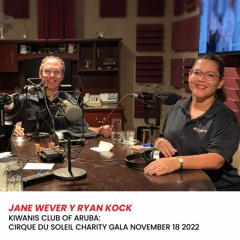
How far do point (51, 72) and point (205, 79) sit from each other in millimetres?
1017

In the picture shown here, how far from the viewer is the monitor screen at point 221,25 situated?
142 centimetres

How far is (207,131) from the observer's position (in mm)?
1450

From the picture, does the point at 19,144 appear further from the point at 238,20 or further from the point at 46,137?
the point at 238,20

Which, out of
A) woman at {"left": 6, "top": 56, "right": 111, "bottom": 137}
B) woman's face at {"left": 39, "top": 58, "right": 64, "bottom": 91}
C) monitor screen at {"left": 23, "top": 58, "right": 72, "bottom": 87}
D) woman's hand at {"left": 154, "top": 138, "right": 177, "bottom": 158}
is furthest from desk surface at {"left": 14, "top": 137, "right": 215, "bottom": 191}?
monitor screen at {"left": 23, "top": 58, "right": 72, "bottom": 87}

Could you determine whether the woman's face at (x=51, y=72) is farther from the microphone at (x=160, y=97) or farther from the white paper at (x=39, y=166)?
the white paper at (x=39, y=166)

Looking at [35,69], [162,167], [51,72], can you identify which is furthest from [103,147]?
[35,69]

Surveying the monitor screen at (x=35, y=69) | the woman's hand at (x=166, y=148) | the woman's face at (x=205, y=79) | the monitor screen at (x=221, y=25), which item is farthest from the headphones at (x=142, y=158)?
the monitor screen at (x=35, y=69)

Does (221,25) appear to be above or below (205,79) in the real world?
above

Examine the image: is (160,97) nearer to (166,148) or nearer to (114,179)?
(166,148)

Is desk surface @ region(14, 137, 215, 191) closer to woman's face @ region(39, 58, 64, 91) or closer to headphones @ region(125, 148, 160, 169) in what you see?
headphones @ region(125, 148, 160, 169)

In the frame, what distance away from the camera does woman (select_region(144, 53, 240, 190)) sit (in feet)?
4.54

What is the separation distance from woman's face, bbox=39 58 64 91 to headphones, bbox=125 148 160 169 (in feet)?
3.03

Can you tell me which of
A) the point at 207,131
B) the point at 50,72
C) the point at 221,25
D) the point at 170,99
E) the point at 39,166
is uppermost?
the point at 221,25
